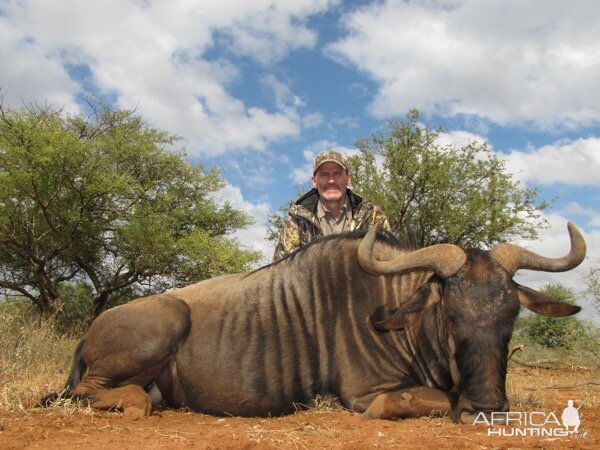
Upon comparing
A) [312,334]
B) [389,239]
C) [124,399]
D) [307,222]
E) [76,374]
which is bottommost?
[124,399]

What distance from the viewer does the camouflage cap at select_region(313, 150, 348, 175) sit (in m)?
6.58

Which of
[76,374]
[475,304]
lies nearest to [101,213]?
[76,374]

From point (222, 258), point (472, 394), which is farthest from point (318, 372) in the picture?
point (222, 258)

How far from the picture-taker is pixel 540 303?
413 cm

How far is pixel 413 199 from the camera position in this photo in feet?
61.5

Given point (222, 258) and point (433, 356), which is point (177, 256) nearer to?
point (222, 258)

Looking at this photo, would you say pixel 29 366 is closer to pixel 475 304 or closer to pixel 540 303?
pixel 475 304

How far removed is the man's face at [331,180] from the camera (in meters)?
6.60

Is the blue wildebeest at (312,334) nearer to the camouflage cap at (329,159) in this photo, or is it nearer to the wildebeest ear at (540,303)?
the wildebeest ear at (540,303)

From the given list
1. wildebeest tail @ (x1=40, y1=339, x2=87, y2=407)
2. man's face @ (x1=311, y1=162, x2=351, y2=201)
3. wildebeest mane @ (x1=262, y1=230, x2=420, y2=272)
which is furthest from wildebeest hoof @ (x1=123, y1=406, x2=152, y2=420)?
man's face @ (x1=311, y1=162, x2=351, y2=201)

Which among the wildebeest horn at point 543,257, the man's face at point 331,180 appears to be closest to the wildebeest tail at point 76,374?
the man's face at point 331,180

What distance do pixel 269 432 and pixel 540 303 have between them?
6.60 feet

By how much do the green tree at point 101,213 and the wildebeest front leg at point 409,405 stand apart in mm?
9074

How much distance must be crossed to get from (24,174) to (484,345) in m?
9.96
